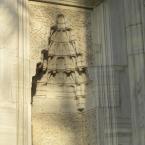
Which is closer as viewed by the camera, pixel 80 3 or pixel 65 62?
pixel 65 62

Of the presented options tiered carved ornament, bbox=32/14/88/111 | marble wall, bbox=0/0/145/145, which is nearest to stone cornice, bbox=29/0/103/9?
marble wall, bbox=0/0/145/145

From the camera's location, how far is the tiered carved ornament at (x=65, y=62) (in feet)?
21.1

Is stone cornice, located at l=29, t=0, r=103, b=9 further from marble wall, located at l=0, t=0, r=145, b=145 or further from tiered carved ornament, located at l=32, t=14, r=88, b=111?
tiered carved ornament, located at l=32, t=14, r=88, b=111

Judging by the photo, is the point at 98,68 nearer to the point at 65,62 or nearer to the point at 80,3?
the point at 65,62

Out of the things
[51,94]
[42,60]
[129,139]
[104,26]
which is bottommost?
[129,139]

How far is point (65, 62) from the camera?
21.3 ft

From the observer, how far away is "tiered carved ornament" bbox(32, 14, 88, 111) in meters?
6.43

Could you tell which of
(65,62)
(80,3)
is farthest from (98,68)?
(80,3)

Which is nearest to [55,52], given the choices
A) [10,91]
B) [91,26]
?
[91,26]

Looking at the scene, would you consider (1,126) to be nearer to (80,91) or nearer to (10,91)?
(10,91)

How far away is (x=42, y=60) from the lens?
20.5 feet

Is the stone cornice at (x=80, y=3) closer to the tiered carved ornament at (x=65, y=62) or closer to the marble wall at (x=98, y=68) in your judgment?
the marble wall at (x=98, y=68)

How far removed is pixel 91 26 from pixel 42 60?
0.98m

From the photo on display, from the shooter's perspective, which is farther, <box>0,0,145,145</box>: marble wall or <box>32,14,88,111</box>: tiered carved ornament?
<box>32,14,88,111</box>: tiered carved ornament
